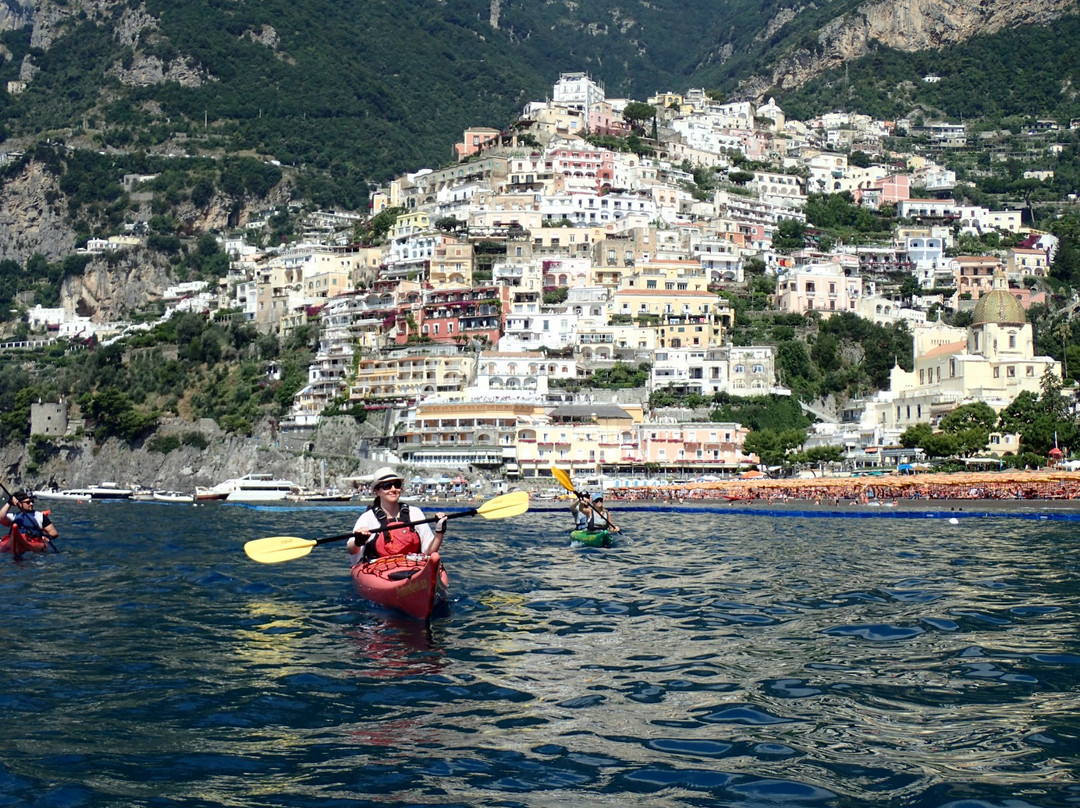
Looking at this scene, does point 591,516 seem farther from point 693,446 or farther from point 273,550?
point 693,446

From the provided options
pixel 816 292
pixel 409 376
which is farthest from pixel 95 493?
pixel 816 292

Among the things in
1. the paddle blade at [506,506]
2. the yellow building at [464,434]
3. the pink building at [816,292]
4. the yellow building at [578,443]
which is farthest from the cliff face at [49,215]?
the paddle blade at [506,506]

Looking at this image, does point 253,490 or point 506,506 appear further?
point 253,490

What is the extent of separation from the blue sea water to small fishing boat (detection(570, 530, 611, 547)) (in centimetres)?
793

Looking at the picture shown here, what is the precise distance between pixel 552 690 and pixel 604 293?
82.7 metres

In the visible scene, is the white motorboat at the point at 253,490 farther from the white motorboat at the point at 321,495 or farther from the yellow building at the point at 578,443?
the yellow building at the point at 578,443

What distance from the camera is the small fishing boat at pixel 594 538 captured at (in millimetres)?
33281

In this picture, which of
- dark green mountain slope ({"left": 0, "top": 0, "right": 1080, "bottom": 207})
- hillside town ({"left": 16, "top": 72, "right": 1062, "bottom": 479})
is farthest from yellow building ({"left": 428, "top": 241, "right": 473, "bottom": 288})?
dark green mountain slope ({"left": 0, "top": 0, "right": 1080, "bottom": 207})

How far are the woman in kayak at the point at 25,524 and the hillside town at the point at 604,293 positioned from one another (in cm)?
4849

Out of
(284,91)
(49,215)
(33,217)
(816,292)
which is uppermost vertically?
(284,91)

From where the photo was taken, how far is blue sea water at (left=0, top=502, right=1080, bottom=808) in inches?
402

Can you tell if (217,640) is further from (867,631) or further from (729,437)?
(729,437)

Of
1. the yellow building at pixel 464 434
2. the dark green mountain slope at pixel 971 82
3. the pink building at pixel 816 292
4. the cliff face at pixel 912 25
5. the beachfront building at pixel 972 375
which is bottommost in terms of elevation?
the yellow building at pixel 464 434

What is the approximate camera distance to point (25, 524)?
30.2 metres
